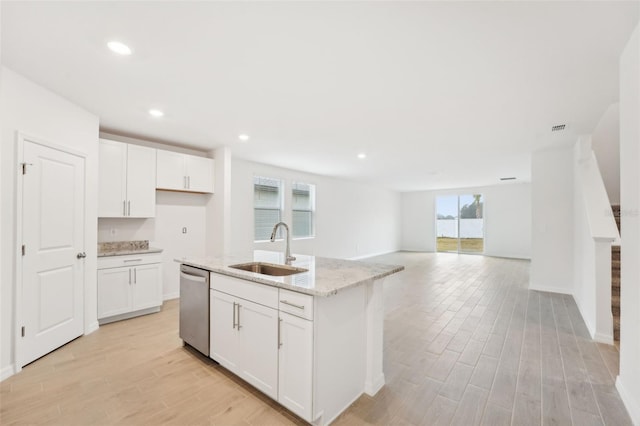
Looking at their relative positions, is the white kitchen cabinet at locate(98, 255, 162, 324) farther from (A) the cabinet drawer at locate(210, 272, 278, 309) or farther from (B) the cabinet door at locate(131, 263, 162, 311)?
(A) the cabinet drawer at locate(210, 272, 278, 309)

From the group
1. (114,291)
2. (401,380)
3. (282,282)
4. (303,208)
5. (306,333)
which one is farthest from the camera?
(303,208)

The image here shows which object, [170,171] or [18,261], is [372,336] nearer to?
[18,261]

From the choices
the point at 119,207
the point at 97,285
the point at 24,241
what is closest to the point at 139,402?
the point at 24,241

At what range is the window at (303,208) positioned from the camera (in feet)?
23.5

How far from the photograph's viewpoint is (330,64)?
2275 mm

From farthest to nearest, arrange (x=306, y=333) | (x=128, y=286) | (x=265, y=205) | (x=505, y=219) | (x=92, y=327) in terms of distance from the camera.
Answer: (x=505, y=219) < (x=265, y=205) < (x=128, y=286) < (x=92, y=327) < (x=306, y=333)

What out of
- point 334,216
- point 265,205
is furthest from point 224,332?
point 334,216

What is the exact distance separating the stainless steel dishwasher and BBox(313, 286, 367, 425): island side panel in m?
1.32

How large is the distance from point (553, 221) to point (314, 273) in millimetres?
4986

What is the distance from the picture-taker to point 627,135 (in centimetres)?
206

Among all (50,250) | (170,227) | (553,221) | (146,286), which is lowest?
(146,286)

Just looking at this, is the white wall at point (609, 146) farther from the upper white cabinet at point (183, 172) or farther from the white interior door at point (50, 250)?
the white interior door at point (50, 250)

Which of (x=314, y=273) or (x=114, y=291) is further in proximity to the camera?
(x=114, y=291)

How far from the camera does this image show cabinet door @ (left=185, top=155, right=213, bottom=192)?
4.61m
